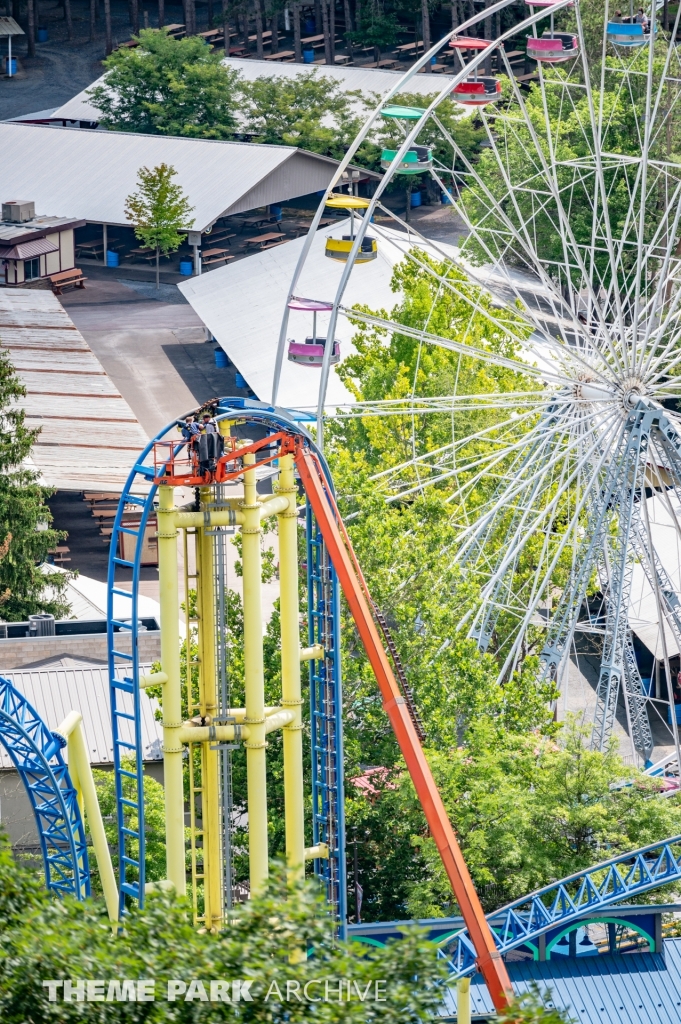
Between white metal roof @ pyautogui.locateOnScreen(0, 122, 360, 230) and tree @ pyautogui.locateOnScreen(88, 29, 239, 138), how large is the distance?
4754mm

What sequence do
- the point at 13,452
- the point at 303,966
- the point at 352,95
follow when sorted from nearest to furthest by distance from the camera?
the point at 303,966 → the point at 13,452 → the point at 352,95

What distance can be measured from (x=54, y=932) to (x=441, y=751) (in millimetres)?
24167

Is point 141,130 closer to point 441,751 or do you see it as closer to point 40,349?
point 40,349

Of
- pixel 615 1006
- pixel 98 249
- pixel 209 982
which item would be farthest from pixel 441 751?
pixel 98 249

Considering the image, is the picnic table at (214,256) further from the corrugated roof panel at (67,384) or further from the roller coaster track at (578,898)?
the roller coaster track at (578,898)

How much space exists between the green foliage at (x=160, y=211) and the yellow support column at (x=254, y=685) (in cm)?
6569

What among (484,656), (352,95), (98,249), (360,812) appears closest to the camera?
(360,812)

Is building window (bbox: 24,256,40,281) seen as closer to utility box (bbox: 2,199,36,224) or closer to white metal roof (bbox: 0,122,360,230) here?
utility box (bbox: 2,199,36,224)

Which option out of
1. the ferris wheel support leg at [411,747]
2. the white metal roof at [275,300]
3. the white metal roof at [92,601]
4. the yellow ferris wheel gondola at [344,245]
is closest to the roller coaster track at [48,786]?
the ferris wheel support leg at [411,747]

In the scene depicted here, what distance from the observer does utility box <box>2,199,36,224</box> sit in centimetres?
10069

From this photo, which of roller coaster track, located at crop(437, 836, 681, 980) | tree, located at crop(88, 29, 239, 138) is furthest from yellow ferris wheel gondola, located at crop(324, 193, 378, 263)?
tree, located at crop(88, 29, 239, 138)

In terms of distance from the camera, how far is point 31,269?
9919cm

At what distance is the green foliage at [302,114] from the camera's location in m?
111

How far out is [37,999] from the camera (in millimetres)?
22844
